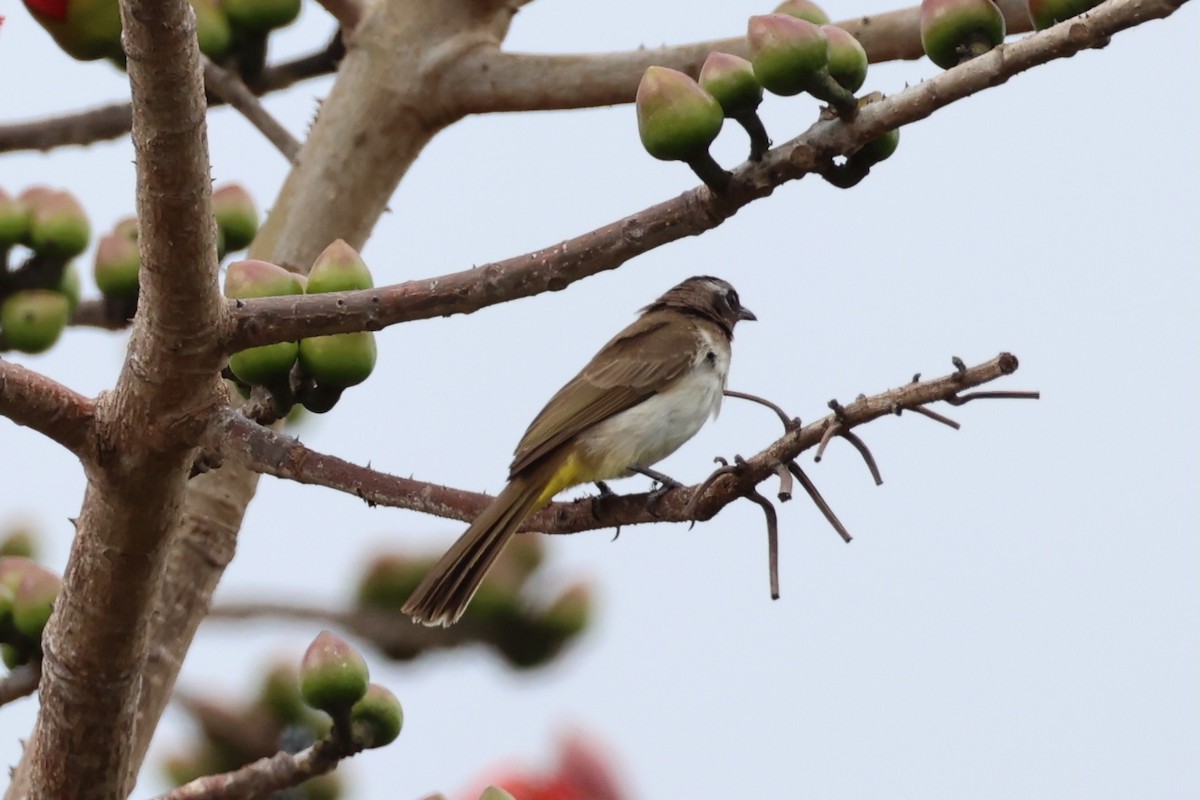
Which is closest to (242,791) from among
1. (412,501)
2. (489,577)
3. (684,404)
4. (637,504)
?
(412,501)

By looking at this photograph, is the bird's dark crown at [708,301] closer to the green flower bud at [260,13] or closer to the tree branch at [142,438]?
the green flower bud at [260,13]

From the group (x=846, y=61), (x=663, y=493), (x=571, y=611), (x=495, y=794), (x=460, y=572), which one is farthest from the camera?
(x=571, y=611)

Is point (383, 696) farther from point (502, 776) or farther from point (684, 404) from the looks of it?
point (684, 404)

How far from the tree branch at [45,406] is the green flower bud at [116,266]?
1.54 metres

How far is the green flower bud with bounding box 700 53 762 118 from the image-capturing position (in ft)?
8.68

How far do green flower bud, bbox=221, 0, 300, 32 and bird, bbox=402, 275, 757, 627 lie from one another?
1.36 m

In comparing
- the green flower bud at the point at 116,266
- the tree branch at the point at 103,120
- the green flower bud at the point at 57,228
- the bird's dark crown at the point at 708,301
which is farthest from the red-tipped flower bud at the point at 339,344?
the bird's dark crown at the point at 708,301

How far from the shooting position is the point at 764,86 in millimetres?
2650

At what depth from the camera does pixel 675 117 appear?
2.56 metres

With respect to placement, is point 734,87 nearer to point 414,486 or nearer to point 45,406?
point 414,486

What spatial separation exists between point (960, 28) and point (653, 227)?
27.3 inches

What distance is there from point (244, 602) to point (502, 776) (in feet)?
6.69

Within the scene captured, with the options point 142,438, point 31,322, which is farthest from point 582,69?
point 142,438

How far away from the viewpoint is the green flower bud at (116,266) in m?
4.32
